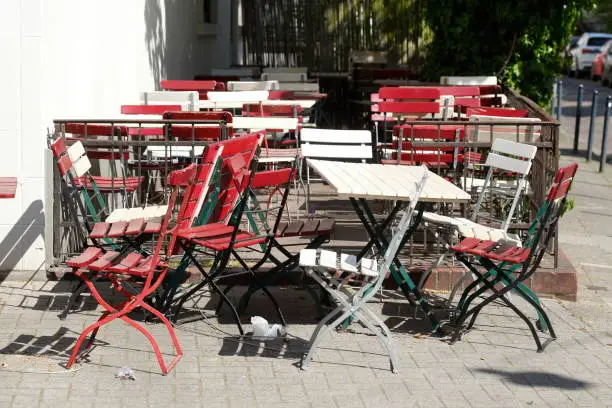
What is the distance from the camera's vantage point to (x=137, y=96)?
40.3 feet

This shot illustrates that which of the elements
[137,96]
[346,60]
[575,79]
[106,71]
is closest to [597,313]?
[106,71]

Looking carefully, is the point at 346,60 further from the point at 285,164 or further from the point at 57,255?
the point at 57,255

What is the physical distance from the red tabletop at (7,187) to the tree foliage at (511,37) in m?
8.52

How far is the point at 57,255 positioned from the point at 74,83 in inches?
63.3

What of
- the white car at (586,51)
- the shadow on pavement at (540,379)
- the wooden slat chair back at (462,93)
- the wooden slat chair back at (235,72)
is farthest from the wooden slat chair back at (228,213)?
the white car at (586,51)

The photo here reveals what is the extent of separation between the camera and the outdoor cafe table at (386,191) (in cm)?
664

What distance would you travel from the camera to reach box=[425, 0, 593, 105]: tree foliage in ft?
47.5

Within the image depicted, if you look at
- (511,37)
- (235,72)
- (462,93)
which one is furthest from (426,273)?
(235,72)

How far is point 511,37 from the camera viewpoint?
14852mm

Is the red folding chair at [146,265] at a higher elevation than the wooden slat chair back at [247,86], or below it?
below

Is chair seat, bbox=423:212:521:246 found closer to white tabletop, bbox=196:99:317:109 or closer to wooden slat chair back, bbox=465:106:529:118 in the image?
wooden slat chair back, bbox=465:106:529:118

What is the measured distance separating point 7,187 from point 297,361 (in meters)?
1.88

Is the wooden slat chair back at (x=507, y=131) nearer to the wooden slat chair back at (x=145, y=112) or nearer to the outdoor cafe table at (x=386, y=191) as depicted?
the outdoor cafe table at (x=386, y=191)

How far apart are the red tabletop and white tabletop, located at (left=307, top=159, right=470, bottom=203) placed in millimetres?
1712
